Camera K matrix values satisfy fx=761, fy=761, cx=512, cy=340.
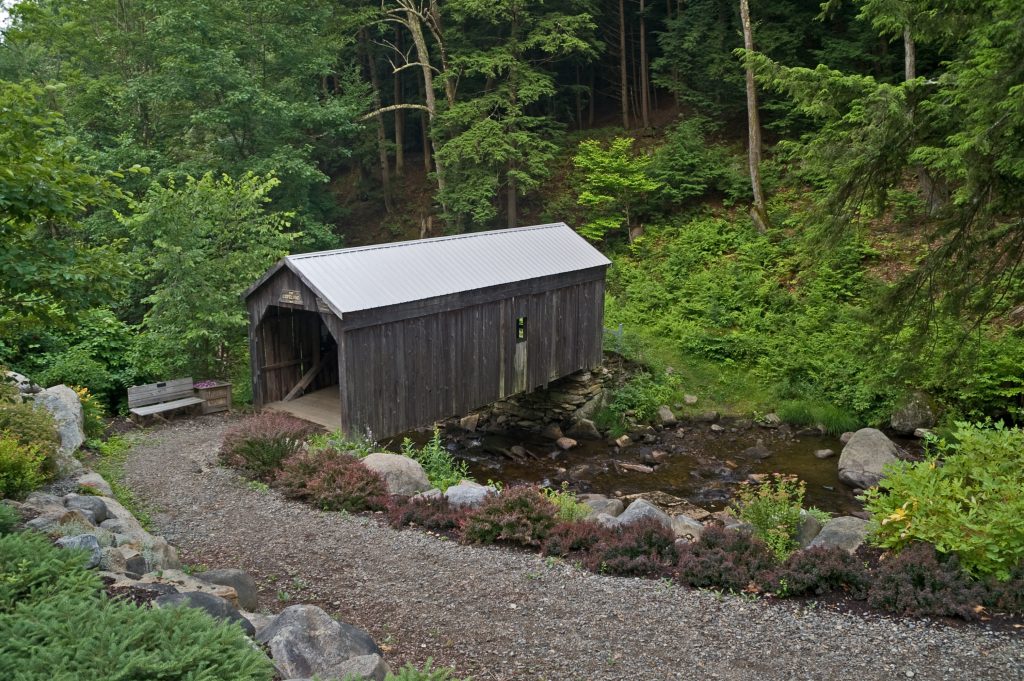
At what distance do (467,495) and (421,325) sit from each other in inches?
183

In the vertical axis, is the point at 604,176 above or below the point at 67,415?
above

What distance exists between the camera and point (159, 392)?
1487 cm

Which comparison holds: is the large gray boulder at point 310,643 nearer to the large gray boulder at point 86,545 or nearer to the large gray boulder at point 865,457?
the large gray boulder at point 86,545

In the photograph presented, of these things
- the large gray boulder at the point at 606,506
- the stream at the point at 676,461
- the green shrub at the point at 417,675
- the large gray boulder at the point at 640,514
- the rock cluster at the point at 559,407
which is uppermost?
the green shrub at the point at 417,675

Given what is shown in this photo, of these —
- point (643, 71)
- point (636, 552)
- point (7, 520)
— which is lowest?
point (636, 552)

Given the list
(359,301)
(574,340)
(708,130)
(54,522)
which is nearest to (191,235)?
(359,301)

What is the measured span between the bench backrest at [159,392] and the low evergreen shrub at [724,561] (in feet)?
36.4

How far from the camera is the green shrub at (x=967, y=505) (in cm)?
684

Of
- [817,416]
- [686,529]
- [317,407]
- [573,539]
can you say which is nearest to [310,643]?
[573,539]

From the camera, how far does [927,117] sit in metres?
8.53

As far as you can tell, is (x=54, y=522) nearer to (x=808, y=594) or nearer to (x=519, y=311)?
(x=808, y=594)

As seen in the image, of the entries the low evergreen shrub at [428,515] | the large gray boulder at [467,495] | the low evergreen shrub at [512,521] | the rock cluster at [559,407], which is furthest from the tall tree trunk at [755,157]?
the low evergreen shrub at [428,515]

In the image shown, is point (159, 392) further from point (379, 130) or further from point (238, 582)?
point (379, 130)

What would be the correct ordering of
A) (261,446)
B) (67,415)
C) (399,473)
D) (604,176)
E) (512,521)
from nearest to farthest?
(512,521) → (399,473) → (261,446) → (67,415) → (604,176)
